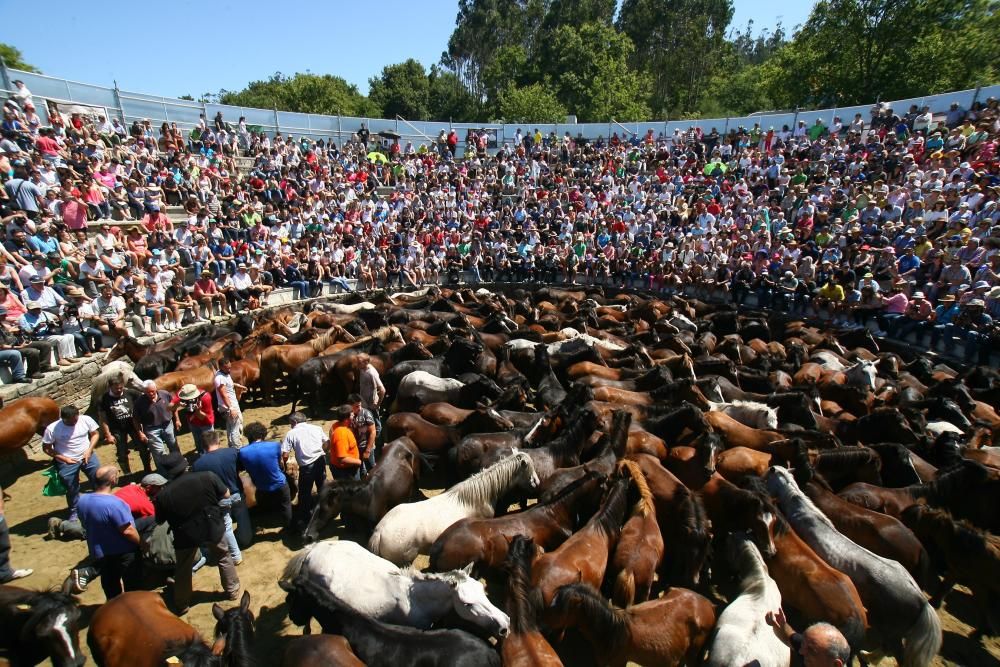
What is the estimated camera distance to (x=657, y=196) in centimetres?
2336

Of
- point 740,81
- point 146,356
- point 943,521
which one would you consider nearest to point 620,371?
point 943,521

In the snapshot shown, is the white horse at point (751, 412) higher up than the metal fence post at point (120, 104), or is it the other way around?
the metal fence post at point (120, 104)

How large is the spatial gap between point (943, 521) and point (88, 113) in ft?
77.9

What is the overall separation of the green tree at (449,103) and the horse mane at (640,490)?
59.8 m

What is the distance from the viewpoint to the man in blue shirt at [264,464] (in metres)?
6.25

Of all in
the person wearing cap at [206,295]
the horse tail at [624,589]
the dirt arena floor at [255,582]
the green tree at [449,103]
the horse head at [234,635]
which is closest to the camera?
the horse head at [234,635]

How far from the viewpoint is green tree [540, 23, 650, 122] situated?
170ft

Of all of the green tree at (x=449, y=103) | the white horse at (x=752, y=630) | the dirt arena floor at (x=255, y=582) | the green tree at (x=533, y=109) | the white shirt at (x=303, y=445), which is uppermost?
the green tree at (x=449, y=103)

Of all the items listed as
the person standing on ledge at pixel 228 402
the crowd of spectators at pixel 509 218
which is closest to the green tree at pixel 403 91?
the crowd of spectators at pixel 509 218

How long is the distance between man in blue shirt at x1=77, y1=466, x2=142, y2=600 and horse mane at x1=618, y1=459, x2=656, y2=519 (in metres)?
5.05

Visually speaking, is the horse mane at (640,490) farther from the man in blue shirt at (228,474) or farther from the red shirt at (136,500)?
the red shirt at (136,500)

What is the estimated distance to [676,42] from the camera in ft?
201

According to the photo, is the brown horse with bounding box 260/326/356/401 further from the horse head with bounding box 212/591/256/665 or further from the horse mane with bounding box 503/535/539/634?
the horse mane with bounding box 503/535/539/634

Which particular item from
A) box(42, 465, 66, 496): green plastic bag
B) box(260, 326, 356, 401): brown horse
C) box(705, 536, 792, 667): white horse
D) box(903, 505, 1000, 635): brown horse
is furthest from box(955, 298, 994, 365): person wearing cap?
box(42, 465, 66, 496): green plastic bag
